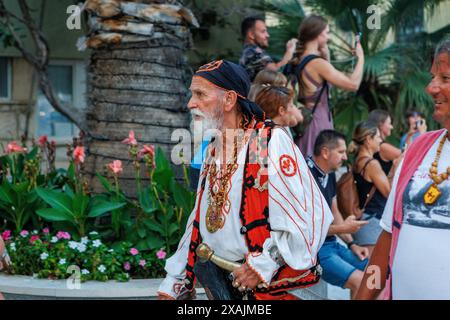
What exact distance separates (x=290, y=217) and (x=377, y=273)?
39 centimetres

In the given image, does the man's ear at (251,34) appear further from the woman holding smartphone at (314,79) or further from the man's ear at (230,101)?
the man's ear at (230,101)

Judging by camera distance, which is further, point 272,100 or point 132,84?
point 132,84

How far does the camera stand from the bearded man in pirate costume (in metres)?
3.04

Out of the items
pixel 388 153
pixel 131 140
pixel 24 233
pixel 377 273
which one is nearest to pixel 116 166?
pixel 131 140

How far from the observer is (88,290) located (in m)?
4.92

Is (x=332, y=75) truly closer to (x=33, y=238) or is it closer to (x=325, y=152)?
(x=325, y=152)

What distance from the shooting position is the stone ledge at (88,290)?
491 cm

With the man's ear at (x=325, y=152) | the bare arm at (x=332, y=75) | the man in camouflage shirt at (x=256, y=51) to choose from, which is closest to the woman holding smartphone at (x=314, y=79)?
the bare arm at (x=332, y=75)

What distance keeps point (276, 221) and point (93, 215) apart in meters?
2.70

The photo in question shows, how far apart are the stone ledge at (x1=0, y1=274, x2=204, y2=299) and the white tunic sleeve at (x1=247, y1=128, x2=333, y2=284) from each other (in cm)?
193

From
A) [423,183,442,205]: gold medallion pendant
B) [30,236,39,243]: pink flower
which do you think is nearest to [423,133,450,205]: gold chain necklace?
[423,183,442,205]: gold medallion pendant

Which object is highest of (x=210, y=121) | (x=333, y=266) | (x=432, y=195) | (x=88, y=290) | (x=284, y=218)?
(x=210, y=121)

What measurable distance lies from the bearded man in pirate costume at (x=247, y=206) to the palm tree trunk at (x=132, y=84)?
272cm

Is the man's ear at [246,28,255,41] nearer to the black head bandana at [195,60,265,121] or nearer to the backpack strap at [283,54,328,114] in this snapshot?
the backpack strap at [283,54,328,114]
